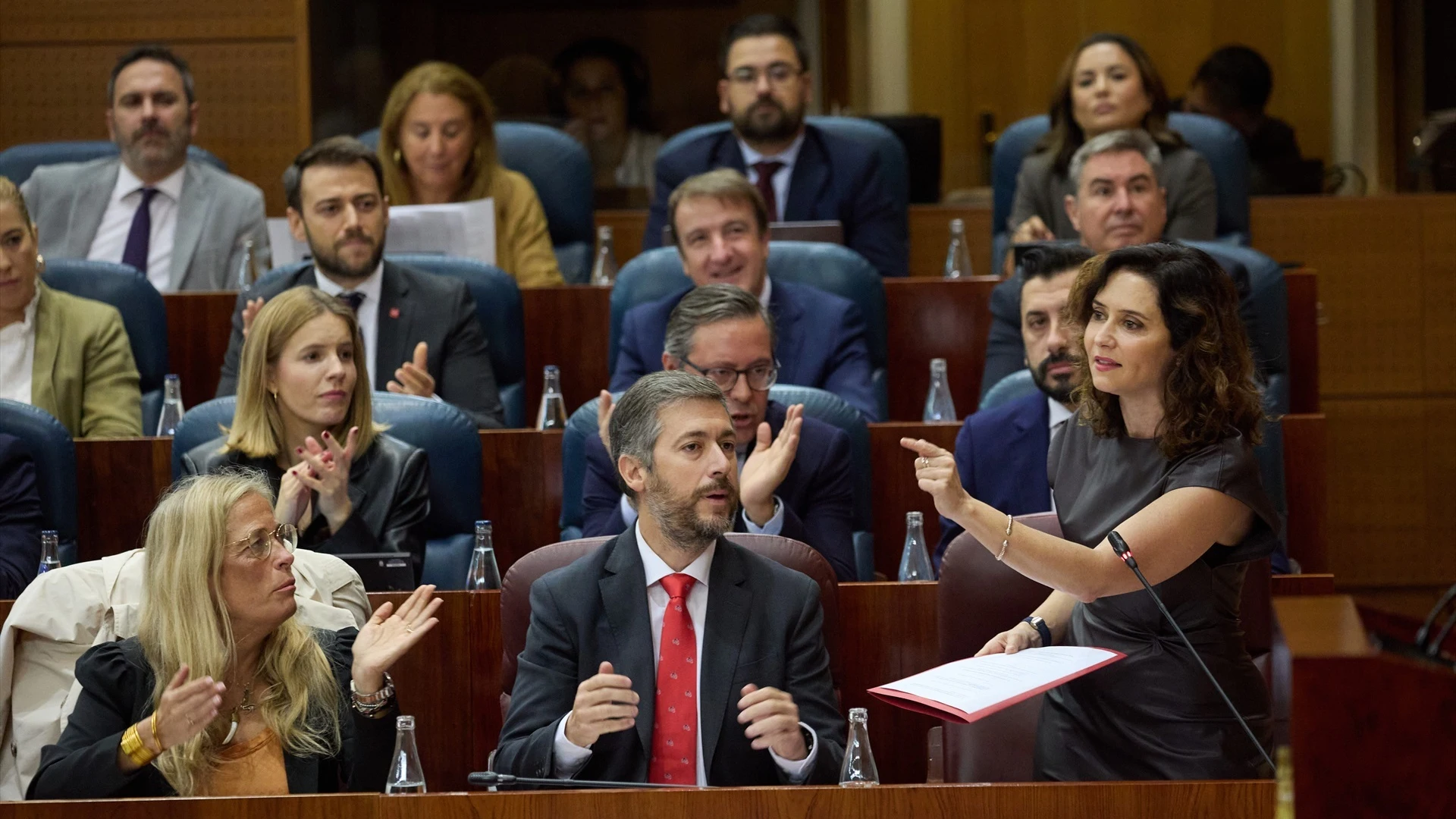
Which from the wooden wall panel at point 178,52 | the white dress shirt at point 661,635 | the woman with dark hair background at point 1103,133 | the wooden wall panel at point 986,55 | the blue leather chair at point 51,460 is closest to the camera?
the white dress shirt at point 661,635

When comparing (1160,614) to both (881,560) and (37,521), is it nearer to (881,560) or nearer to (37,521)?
(881,560)

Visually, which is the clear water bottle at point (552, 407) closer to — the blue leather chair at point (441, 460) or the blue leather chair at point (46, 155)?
the blue leather chair at point (441, 460)

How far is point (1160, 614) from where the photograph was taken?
76.8 inches

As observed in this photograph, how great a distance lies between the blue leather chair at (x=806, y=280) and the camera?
359 centimetres

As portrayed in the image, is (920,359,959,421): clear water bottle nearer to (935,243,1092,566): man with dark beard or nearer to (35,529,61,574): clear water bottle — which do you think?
(935,243,1092,566): man with dark beard

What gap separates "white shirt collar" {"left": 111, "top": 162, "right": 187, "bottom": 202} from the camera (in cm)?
417

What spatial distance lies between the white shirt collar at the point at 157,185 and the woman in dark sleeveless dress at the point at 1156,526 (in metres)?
2.79

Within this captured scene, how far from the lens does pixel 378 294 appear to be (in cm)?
350

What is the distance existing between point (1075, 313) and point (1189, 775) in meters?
0.56

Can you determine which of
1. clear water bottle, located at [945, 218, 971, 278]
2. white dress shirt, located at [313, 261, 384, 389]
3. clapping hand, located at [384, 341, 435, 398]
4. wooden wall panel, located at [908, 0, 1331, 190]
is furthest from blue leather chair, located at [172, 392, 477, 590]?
wooden wall panel, located at [908, 0, 1331, 190]

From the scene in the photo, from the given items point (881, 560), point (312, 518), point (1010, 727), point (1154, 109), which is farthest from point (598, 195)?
point (1010, 727)

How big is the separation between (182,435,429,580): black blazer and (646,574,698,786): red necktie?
29.7 inches

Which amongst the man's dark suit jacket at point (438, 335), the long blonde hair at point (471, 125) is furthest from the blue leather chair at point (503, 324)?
the long blonde hair at point (471, 125)

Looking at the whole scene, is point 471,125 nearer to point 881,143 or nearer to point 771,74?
point 771,74
